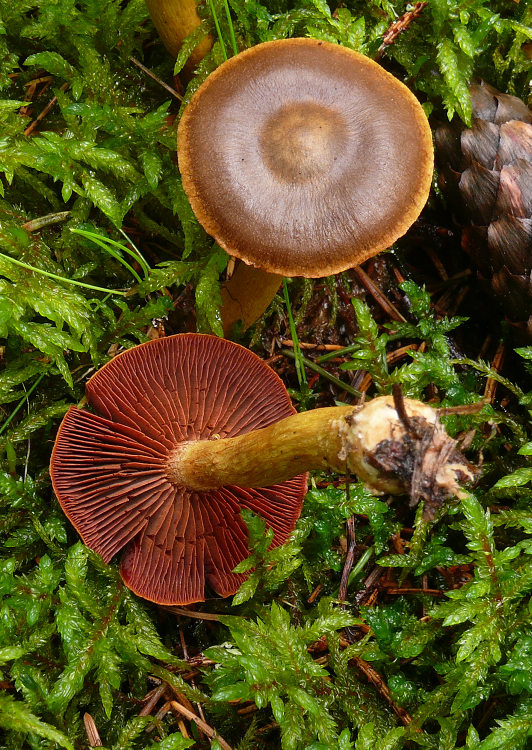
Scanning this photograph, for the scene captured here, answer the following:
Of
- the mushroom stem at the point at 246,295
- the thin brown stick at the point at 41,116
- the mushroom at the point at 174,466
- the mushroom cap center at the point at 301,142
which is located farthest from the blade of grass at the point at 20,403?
the mushroom cap center at the point at 301,142

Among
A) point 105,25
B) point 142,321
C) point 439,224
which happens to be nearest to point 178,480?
point 142,321

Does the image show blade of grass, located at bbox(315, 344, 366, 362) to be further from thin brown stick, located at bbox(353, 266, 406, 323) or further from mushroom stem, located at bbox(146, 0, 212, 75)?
mushroom stem, located at bbox(146, 0, 212, 75)

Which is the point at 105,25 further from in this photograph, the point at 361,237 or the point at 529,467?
the point at 529,467

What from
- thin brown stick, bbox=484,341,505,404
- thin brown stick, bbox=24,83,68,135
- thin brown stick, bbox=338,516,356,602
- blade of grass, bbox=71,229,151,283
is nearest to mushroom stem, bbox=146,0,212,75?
thin brown stick, bbox=24,83,68,135

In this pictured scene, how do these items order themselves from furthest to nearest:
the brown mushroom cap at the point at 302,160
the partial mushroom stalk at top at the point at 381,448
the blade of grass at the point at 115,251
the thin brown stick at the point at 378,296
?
the thin brown stick at the point at 378,296, the blade of grass at the point at 115,251, the brown mushroom cap at the point at 302,160, the partial mushroom stalk at top at the point at 381,448

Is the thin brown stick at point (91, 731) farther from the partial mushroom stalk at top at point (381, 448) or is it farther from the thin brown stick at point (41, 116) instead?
the thin brown stick at point (41, 116)

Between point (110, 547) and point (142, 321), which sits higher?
point (142, 321)
